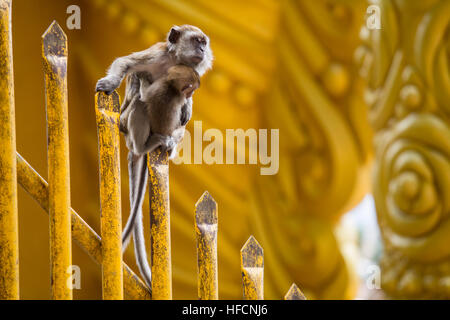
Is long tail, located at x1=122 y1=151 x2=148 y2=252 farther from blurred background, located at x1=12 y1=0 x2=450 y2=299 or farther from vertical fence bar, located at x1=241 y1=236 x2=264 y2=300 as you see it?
blurred background, located at x1=12 y1=0 x2=450 y2=299

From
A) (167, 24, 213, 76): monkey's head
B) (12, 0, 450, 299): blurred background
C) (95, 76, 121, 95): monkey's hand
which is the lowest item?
(95, 76, 121, 95): monkey's hand

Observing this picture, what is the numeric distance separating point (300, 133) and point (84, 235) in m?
1.14

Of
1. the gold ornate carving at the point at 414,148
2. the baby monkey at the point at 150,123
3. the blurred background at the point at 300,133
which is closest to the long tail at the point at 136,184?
the baby monkey at the point at 150,123

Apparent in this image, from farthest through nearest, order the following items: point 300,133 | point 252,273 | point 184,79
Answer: point 300,133
point 252,273
point 184,79

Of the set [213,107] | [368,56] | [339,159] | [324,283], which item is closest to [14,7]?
[213,107]

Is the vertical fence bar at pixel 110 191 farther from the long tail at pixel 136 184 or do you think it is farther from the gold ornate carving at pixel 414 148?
the gold ornate carving at pixel 414 148

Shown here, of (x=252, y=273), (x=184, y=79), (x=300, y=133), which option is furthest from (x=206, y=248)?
(x=300, y=133)

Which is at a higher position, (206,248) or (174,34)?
(174,34)

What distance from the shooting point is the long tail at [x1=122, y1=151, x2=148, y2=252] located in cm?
35

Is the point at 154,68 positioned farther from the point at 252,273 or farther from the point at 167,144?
the point at 252,273

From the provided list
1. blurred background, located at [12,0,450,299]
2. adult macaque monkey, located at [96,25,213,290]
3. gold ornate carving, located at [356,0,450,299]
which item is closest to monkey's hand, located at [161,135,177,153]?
adult macaque monkey, located at [96,25,213,290]

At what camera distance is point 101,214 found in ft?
1.24

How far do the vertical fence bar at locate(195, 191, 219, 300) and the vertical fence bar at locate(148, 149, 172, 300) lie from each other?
0.08ft

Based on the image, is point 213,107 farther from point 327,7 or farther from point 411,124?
point 411,124
